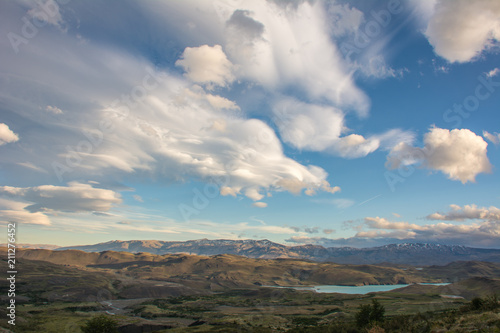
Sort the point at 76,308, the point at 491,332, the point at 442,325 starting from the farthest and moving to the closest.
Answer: the point at 76,308, the point at 442,325, the point at 491,332

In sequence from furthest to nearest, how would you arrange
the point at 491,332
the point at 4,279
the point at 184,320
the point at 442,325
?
the point at 4,279 → the point at 184,320 → the point at 442,325 → the point at 491,332

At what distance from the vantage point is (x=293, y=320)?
11119cm

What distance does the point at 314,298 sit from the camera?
645ft

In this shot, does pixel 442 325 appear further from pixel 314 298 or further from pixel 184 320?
pixel 314 298

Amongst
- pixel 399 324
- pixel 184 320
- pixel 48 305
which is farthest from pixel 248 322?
pixel 48 305

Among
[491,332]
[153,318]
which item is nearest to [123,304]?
[153,318]

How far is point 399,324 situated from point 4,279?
253 meters

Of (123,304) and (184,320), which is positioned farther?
(123,304)

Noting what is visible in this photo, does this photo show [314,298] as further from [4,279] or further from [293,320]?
[4,279]

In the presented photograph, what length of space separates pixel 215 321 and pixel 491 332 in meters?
98.4

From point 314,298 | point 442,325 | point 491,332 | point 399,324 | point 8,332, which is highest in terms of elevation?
point 491,332

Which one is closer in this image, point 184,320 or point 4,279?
point 184,320

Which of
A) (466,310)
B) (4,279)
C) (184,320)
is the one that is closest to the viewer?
(466,310)

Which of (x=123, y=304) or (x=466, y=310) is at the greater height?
(x=466, y=310)
